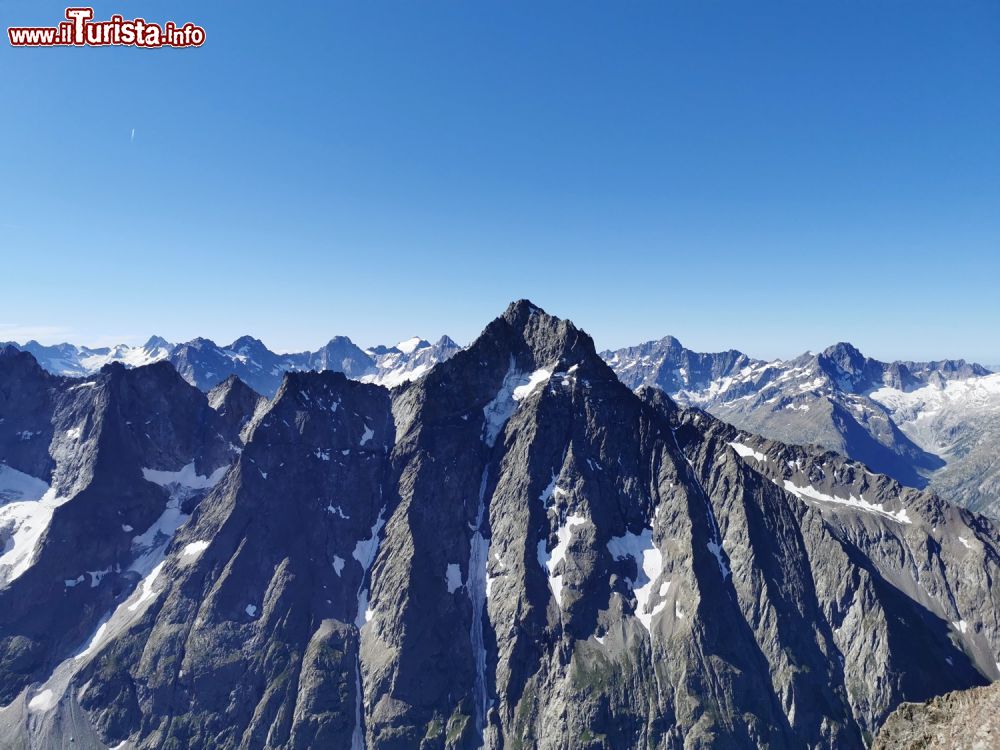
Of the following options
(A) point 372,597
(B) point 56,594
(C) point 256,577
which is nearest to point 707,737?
(A) point 372,597

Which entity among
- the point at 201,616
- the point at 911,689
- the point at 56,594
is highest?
the point at 56,594

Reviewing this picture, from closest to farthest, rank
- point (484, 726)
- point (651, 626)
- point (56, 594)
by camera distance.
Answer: point (484, 726), point (651, 626), point (56, 594)

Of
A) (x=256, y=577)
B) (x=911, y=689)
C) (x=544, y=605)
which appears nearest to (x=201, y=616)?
(x=256, y=577)

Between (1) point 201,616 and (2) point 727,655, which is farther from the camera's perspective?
(1) point 201,616

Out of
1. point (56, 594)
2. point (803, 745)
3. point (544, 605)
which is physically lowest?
point (803, 745)

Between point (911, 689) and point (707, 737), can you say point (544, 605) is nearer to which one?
point (707, 737)

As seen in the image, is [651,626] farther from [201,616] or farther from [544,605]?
[201,616]

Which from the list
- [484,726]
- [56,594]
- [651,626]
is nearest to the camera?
[484,726]

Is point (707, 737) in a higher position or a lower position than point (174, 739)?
lower

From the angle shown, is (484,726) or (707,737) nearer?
(707,737)
